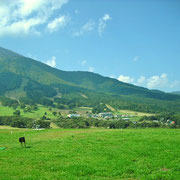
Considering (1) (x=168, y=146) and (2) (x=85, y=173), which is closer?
(2) (x=85, y=173)

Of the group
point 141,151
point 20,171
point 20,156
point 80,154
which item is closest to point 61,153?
point 80,154

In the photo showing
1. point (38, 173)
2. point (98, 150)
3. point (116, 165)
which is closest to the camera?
point (38, 173)

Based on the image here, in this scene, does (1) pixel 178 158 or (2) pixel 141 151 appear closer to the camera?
(1) pixel 178 158

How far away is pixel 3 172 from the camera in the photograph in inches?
621

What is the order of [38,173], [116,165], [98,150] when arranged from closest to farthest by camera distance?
[38,173] → [116,165] → [98,150]

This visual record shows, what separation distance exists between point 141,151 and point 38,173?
10.5 meters

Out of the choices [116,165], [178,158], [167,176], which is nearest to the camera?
[167,176]

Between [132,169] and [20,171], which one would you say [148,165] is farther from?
[20,171]

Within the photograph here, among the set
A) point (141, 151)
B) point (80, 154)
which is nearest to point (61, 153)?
point (80, 154)

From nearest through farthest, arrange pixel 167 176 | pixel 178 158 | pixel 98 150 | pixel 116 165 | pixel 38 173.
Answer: pixel 167 176, pixel 38 173, pixel 116 165, pixel 178 158, pixel 98 150

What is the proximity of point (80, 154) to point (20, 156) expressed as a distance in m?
5.53

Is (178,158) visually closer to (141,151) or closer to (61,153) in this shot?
(141,151)

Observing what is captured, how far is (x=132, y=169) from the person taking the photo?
53.7 ft

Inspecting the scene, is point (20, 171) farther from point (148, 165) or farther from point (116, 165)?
point (148, 165)
